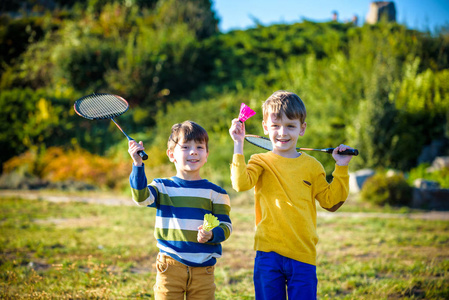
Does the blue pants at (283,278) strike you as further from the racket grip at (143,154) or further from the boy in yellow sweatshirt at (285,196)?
the racket grip at (143,154)

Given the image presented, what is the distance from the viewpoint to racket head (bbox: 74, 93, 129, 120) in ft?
8.81

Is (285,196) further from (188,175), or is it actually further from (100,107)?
(100,107)

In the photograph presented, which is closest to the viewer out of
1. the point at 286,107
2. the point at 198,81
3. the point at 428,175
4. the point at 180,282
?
the point at 180,282

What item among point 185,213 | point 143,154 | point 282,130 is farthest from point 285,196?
point 143,154

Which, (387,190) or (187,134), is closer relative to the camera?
(187,134)

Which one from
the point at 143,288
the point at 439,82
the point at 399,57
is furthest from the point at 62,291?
the point at 399,57

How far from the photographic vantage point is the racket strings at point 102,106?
2.70 metres

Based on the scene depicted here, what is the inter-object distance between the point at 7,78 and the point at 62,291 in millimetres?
13978

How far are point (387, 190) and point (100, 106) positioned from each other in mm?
7351

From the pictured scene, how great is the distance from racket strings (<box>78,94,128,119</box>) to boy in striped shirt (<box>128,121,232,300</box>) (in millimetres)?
511

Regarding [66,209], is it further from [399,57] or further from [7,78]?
[399,57]

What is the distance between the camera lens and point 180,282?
7.70ft

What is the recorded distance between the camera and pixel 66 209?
7773 mm

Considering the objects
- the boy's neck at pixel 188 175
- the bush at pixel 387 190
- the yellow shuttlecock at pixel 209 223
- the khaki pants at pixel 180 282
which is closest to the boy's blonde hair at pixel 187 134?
the boy's neck at pixel 188 175
